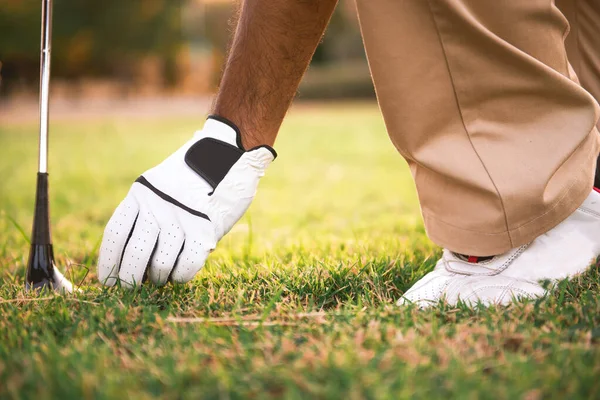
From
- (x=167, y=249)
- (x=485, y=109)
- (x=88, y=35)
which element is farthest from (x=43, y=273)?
(x=88, y=35)

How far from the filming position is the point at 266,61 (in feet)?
5.32

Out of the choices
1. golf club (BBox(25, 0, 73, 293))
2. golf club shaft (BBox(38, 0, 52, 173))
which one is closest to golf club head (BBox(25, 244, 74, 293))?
golf club (BBox(25, 0, 73, 293))

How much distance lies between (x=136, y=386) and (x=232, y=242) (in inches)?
74.8

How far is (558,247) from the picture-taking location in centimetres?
158

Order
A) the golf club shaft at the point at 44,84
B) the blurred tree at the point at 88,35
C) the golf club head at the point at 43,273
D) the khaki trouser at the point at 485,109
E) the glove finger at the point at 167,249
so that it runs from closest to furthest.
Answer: the khaki trouser at the point at 485,109, the glove finger at the point at 167,249, the golf club head at the point at 43,273, the golf club shaft at the point at 44,84, the blurred tree at the point at 88,35

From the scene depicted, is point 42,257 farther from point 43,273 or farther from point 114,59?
point 114,59

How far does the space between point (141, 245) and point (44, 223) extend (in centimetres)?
41

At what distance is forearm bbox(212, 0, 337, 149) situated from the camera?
1579mm

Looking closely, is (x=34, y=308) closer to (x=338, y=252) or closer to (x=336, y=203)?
(x=338, y=252)

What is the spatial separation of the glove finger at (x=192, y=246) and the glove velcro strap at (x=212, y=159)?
0.11 metres

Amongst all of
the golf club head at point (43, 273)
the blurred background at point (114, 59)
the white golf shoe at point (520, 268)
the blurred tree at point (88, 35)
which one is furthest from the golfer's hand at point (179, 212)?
the blurred tree at point (88, 35)

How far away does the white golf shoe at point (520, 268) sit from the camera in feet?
4.95

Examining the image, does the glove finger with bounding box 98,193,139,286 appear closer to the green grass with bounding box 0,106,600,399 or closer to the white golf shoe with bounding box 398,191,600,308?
the green grass with bounding box 0,106,600,399

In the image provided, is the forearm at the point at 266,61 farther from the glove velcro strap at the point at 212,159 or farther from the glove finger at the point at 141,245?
the glove finger at the point at 141,245
